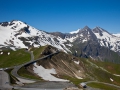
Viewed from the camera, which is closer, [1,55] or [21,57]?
[21,57]

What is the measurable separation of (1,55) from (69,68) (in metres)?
72.8

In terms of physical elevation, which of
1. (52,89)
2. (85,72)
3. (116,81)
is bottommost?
(116,81)

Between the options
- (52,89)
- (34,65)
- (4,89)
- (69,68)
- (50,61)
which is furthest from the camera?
(69,68)

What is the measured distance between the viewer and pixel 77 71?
7544 inches

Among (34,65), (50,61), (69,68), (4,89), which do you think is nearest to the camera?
(4,89)

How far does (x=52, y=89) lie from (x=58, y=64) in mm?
115231

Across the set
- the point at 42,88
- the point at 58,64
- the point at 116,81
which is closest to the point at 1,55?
the point at 58,64

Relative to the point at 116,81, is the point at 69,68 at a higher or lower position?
higher

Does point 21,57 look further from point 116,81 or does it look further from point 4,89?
point 4,89

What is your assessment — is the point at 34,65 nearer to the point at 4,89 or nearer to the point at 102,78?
the point at 102,78

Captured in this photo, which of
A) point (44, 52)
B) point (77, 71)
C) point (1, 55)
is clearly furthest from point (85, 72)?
point (1, 55)

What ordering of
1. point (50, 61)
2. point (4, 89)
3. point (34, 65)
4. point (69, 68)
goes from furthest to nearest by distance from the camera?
point (69, 68) < point (50, 61) < point (34, 65) < point (4, 89)

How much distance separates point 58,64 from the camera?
183 meters

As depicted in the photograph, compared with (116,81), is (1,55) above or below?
above
